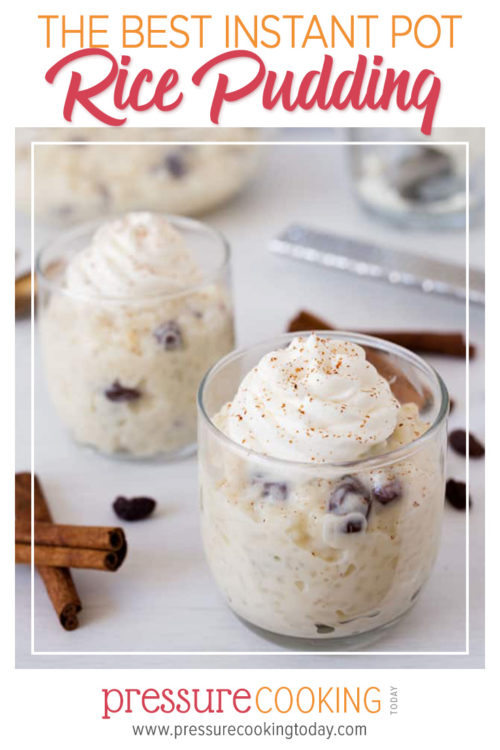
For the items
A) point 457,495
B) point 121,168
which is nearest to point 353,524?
point 457,495

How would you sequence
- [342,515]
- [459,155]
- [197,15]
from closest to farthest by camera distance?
[342,515], [197,15], [459,155]

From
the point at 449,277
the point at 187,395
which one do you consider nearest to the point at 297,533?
the point at 187,395

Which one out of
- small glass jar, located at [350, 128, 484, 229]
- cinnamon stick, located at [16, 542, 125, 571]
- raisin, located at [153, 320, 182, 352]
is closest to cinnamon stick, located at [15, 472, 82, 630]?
cinnamon stick, located at [16, 542, 125, 571]

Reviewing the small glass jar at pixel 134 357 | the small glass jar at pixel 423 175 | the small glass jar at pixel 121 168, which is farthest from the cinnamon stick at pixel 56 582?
the small glass jar at pixel 423 175

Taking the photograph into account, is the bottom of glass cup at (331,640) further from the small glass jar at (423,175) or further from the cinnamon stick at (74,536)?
the small glass jar at (423,175)
